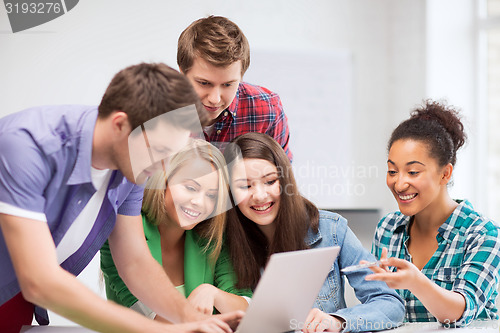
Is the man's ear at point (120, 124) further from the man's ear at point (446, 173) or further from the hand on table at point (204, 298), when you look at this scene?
the man's ear at point (446, 173)

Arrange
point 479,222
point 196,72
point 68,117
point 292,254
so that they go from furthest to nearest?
point 196,72, point 479,222, point 68,117, point 292,254

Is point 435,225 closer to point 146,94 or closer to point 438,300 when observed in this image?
point 438,300

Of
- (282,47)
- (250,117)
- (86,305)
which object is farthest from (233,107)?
(282,47)

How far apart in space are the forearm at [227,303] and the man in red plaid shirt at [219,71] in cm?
49

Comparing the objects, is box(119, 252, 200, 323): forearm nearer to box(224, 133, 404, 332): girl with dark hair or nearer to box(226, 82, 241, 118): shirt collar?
box(224, 133, 404, 332): girl with dark hair

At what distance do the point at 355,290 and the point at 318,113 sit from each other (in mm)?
1957

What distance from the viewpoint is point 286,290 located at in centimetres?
104

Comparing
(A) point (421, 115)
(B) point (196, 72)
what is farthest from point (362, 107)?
(B) point (196, 72)

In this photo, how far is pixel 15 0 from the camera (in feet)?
9.02

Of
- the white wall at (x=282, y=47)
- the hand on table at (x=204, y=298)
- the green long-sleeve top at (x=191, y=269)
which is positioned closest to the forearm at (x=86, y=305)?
the hand on table at (x=204, y=298)

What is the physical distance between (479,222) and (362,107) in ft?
6.29

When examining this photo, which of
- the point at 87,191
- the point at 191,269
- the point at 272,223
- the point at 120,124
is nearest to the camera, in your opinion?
the point at 120,124

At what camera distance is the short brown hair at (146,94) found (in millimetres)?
1018

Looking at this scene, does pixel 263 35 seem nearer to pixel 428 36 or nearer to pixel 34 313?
pixel 428 36
